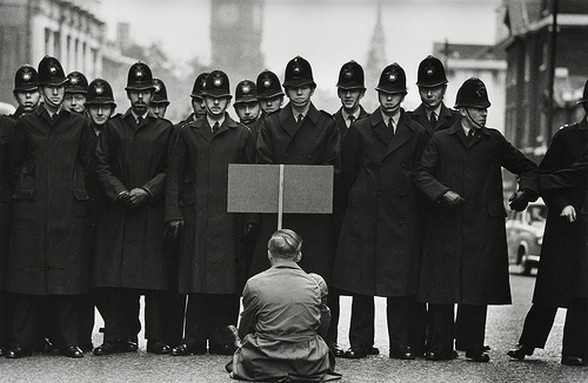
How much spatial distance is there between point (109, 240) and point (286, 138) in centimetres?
174

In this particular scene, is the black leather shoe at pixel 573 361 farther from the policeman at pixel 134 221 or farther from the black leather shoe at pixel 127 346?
the black leather shoe at pixel 127 346

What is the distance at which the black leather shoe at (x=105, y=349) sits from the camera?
10.1 metres

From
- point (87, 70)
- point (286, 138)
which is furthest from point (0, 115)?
point (87, 70)

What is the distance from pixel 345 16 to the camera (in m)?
23.1

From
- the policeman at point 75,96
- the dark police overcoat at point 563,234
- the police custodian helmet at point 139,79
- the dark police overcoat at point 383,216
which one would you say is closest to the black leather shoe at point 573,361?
the dark police overcoat at point 563,234

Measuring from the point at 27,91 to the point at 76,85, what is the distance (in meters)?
0.80

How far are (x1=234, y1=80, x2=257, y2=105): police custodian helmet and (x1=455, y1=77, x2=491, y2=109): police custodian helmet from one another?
266cm

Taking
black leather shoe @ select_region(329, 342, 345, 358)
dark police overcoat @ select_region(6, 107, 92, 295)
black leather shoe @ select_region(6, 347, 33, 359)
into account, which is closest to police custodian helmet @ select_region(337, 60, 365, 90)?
black leather shoe @ select_region(329, 342, 345, 358)

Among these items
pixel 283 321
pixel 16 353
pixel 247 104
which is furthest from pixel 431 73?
pixel 16 353

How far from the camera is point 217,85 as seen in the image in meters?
10.2

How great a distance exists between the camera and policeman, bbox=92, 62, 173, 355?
10234 mm

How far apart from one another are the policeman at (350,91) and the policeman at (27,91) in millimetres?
2680

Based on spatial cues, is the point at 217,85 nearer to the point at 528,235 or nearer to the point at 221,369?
the point at 221,369

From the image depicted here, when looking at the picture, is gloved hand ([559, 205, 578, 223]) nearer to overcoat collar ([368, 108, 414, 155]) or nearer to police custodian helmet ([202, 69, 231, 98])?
overcoat collar ([368, 108, 414, 155])
